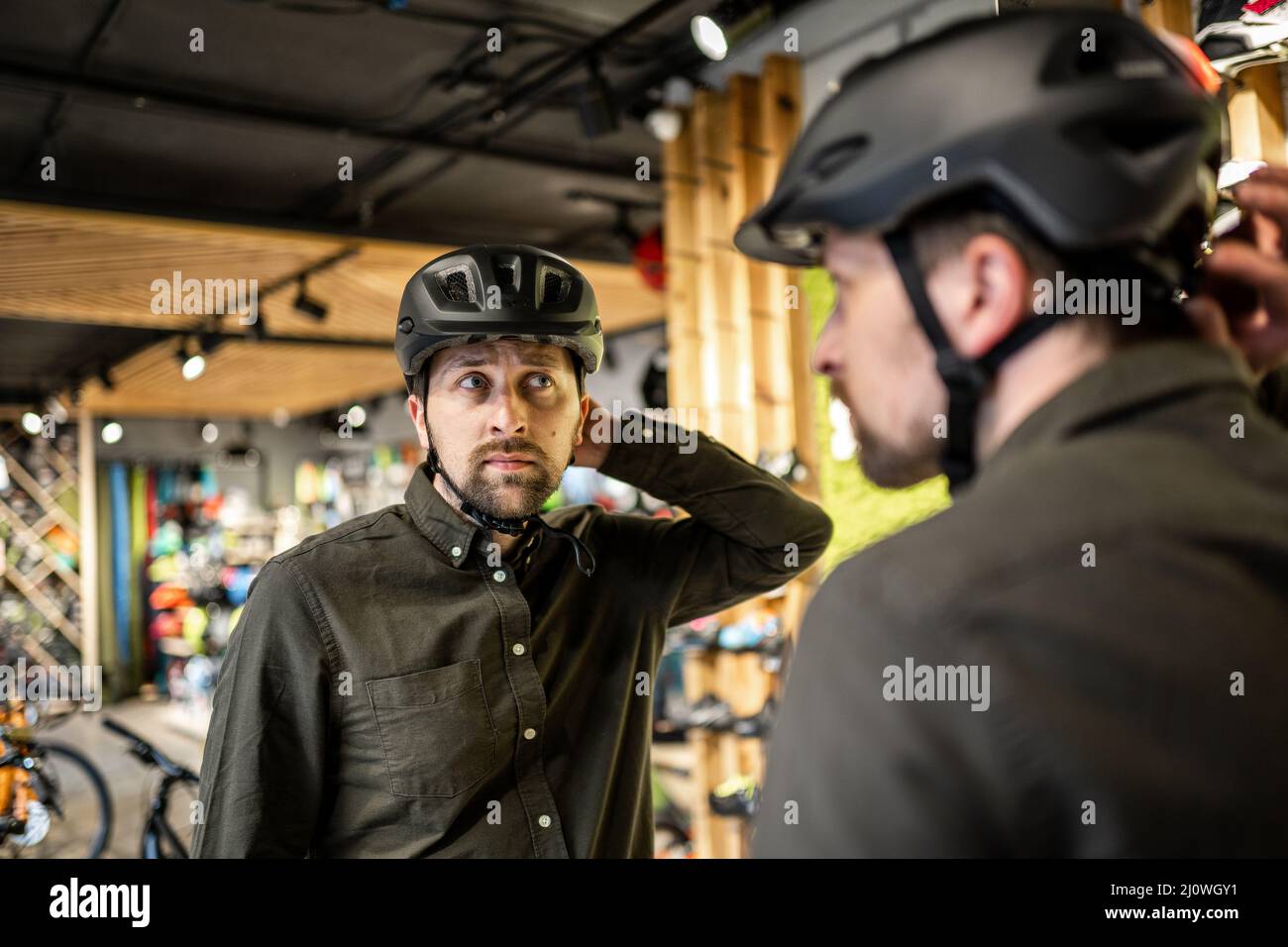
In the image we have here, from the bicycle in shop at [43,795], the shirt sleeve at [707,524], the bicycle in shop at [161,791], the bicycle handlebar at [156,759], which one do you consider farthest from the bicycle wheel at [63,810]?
the shirt sleeve at [707,524]

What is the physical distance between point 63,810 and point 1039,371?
17.8ft

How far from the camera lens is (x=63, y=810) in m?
4.70

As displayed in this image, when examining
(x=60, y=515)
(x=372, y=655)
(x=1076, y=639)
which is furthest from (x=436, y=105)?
(x=60, y=515)

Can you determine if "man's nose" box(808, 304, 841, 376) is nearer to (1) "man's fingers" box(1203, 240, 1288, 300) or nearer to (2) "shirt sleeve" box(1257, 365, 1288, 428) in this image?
(1) "man's fingers" box(1203, 240, 1288, 300)

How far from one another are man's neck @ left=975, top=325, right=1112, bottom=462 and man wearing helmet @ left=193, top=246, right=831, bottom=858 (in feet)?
2.90

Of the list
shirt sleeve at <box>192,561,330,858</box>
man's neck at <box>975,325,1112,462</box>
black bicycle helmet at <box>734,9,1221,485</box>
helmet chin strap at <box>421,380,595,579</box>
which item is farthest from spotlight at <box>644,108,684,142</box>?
man's neck at <box>975,325,1112,462</box>

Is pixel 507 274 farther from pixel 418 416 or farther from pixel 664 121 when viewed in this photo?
pixel 664 121

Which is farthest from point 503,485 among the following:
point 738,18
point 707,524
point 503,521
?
point 738,18

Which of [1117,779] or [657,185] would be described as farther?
[657,185]

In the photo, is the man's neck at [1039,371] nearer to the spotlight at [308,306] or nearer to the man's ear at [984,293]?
the man's ear at [984,293]

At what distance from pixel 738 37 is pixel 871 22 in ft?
2.49

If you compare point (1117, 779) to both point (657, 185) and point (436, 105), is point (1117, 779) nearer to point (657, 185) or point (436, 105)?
point (436, 105)

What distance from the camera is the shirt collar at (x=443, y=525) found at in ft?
4.92
